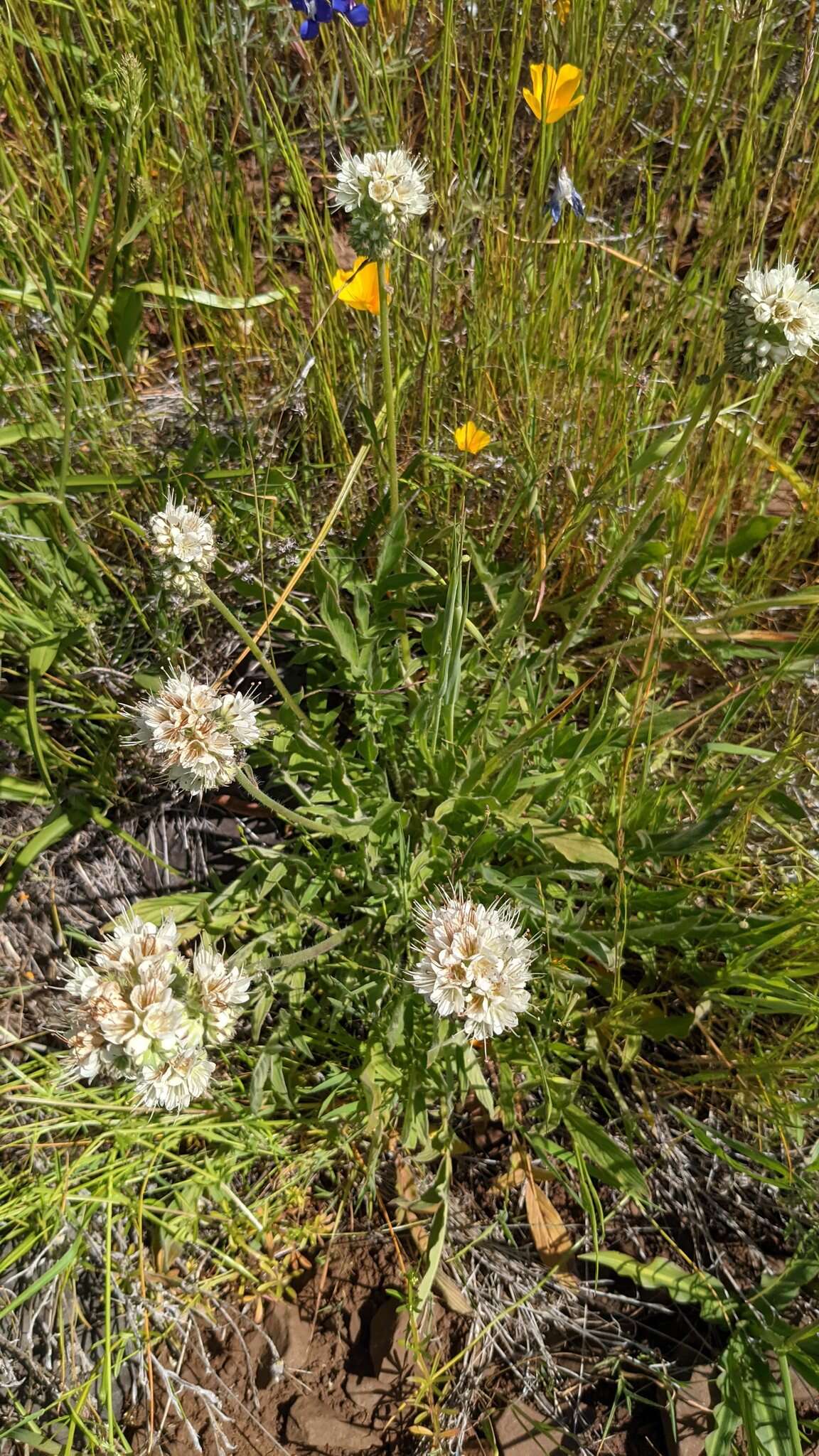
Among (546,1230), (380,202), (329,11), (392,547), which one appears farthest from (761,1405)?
(329,11)

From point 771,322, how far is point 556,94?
944 mm

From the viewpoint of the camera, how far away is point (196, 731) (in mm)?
1512

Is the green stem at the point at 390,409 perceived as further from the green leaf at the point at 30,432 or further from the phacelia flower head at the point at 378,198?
the green leaf at the point at 30,432

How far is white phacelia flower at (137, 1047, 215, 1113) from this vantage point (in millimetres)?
1412

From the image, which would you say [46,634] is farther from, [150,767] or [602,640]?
[602,640]

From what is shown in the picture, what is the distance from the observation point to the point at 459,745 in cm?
212

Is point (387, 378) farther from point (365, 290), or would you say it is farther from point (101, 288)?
point (101, 288)

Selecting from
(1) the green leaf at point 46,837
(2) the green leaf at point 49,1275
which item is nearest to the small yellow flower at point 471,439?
(1) the green leaf at point 46,837

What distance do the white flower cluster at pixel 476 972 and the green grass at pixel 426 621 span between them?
0.27 metres

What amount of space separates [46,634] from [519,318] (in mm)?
1500

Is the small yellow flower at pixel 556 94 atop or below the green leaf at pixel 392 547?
atop

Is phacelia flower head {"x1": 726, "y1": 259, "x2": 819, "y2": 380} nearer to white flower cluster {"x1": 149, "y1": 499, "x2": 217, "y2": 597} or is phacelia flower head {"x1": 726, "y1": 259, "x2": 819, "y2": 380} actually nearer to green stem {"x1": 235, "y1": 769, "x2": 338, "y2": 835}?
white flower cluster {"x1": 149, "y1": 499, "x2": 217, "y2": 597}

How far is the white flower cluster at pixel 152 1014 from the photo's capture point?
4.50 ft

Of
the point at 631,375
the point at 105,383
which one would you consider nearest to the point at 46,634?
the point at 105,383
